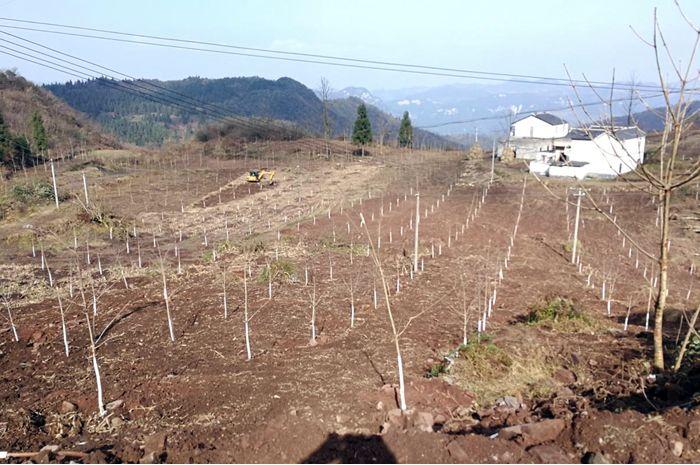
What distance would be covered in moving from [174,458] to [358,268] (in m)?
8.12

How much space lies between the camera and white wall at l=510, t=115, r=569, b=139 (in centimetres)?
3966

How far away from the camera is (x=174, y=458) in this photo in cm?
472

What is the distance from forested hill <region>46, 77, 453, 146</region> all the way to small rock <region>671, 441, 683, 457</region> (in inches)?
2504

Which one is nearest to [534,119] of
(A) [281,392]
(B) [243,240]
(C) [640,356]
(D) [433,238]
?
(D) [433,238]

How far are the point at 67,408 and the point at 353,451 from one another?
3.89 metres

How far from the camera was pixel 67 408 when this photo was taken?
19.7ft

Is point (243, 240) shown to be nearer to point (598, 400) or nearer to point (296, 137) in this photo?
point (598, 400)

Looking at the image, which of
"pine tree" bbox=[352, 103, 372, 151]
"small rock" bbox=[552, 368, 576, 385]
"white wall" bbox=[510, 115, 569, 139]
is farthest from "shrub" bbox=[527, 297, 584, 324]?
"pine tree" bbox=[352, 103, 372, 151]

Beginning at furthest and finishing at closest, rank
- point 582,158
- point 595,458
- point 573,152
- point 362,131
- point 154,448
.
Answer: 1. point 362,131
2. point 573,152
3. point 582,158
4. point 154,448
5. point 595,458

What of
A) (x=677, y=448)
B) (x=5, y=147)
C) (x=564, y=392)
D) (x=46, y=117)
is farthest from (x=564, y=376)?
(x=46, y=117)

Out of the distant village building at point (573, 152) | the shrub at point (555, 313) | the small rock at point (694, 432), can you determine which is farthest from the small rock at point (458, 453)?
the distant village building at point (573, 152)

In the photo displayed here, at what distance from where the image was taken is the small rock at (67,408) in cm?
597

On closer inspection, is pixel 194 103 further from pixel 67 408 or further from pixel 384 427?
pixel 384 427

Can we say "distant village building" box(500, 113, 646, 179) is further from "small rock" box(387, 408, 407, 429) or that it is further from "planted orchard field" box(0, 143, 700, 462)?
"small rock" box(387, 408, 407, 429)
